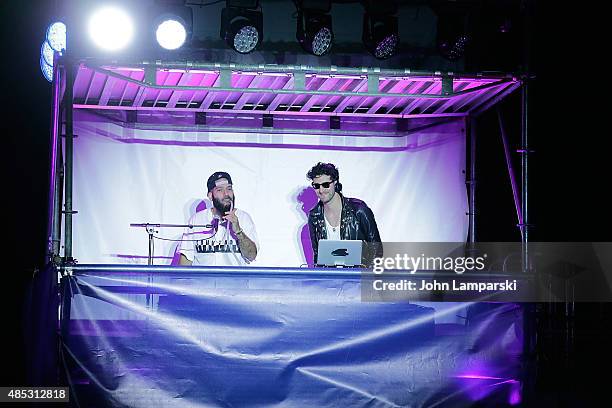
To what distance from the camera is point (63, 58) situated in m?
6.87

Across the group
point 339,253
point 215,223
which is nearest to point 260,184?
point 215,223

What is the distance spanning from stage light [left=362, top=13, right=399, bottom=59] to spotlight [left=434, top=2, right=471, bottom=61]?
20.3 inches

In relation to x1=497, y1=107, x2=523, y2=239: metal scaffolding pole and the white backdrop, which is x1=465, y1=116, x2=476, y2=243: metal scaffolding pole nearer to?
the white backdrop

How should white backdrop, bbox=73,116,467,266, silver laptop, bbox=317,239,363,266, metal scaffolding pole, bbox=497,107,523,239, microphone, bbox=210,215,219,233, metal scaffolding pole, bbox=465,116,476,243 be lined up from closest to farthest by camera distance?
1. silver laptop, bbox=317,239,363,266
2. metal scaffolding pole, bbox=497,107,523,239
3. white backdrop, bbox=73,116,467,266
4. microphone, bbox=210,215,219,233
5. metal scaffolding pole, bbox=465,116,476,243

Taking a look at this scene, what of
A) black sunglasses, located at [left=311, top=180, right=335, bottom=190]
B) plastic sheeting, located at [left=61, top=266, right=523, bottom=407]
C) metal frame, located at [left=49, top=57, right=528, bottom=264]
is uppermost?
metal frame, located at [left=49, top=57, right=528, bottom=264]

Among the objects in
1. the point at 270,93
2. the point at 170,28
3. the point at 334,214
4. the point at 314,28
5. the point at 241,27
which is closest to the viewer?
the point at 170,28

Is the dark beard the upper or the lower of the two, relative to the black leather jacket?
upper

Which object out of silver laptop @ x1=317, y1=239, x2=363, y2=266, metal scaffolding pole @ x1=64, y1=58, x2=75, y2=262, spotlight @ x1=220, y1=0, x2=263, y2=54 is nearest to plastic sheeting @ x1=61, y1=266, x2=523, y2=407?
metal scaffolding pole @ x1=64, y1=58, x2=75, y2=262

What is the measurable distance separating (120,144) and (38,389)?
413 centimetres

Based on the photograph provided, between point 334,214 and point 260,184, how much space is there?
1022mm

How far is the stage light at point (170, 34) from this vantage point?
24.1 ft

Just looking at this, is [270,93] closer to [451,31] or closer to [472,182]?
[451,31]

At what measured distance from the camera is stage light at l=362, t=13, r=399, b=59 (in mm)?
7819

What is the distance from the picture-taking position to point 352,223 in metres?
9.60
